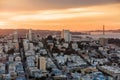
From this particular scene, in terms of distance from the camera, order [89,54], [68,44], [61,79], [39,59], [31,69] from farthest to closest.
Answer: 1. [68,44]
2. [89,54]
3. [39,59]
4. [31,69]
5. [61,79]

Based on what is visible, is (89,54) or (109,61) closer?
(109,61)

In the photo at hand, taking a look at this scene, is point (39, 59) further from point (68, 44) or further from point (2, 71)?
point (68, 44)

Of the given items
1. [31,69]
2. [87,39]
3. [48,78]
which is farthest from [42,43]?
[48,78]

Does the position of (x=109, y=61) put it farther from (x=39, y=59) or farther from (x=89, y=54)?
(x=39, y=59)

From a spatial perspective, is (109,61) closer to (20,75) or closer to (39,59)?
(39,59)

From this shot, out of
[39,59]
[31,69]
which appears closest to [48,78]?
[31,69]

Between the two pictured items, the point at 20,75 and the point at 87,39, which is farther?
the point at 87,39

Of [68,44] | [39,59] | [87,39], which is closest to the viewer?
[39,59]

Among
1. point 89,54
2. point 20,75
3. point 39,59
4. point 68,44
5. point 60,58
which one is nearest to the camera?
point 20,75

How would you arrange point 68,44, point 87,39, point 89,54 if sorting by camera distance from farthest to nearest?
1. point 87,39
2. point 68,44
3. point 89,54
